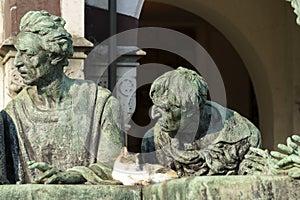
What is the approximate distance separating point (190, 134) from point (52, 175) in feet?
3.02

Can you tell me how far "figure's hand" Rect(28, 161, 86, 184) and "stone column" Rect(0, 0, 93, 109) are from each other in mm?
5539

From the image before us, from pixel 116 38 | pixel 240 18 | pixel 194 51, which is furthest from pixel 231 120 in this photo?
pixel 194 51

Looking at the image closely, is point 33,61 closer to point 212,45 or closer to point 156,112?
point 156,112

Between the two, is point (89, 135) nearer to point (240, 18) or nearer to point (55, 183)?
point (55, 183)

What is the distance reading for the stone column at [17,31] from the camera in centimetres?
1240

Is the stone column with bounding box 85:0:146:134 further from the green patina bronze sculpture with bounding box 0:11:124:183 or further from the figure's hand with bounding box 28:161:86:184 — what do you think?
the figure's hand with bounding box 28:161:86:184

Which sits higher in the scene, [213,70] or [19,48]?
[213,70]

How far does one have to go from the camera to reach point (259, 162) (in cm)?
695

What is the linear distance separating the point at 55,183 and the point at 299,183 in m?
1.11

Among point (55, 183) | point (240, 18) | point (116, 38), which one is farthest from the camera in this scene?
point (240, 18)

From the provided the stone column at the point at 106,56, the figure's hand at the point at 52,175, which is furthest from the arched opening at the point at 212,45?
the figure's hand at the point at 52,175

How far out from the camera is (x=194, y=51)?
1880 cm

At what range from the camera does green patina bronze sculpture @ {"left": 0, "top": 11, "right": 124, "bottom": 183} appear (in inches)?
280

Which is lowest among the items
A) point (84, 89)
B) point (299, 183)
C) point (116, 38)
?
point (299, 183)
